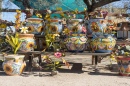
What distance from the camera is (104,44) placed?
20.5 feet

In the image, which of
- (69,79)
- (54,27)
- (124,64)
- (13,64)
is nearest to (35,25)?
(54,27)

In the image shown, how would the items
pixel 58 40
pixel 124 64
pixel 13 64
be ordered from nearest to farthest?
pixel 13 64 < pixel 124 64 < pixel 58 40

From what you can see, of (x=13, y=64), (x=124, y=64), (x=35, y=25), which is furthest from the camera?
(x=35, y=25)

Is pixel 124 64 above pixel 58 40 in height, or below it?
below

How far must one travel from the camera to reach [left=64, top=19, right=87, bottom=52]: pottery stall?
6.24 m

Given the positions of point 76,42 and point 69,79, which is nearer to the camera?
point 69,79

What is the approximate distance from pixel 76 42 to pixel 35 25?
1.10m

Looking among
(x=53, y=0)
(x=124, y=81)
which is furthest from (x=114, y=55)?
(x=53, y=0)

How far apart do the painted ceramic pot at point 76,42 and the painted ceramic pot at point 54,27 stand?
0.39m

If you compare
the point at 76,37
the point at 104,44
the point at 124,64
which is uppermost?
the point at 76,37

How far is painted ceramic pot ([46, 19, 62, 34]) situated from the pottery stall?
270mm

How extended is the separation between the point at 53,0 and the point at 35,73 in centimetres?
583

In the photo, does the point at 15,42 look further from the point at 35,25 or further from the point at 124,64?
the point at 124,64

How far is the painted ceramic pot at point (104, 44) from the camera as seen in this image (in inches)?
245
